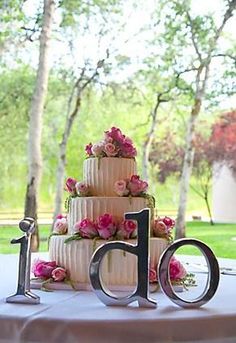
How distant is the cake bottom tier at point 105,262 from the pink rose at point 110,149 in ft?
1.06

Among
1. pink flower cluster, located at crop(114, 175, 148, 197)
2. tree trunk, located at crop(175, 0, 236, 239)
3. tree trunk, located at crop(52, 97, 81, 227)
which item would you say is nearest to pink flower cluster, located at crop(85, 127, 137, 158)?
pink flower cluster, located at crop(114, 175, 148, 197)

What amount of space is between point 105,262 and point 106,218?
14 cm

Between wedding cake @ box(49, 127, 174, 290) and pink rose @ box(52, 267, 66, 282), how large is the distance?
24 mm

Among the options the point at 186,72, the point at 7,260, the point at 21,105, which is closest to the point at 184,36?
the point at 186,72

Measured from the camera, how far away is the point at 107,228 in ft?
6.05

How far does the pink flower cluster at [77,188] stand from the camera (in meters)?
1.97

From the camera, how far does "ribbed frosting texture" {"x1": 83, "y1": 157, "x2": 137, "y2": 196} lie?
2.00 m

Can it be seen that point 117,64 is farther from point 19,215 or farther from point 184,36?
point 19,215

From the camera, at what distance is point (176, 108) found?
207 inches

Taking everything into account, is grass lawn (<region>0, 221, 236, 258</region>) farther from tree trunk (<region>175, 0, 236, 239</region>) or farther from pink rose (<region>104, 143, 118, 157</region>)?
pink rose (<region>104, 143, 118, 157</region>)

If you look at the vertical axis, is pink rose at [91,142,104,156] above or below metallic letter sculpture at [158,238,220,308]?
above

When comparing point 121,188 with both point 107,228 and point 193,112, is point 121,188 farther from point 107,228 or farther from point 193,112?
point 193,112

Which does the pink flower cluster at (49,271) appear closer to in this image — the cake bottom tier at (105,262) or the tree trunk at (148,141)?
the cake bottom tier at (105,262)

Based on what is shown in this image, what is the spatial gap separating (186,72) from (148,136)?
70 cm
